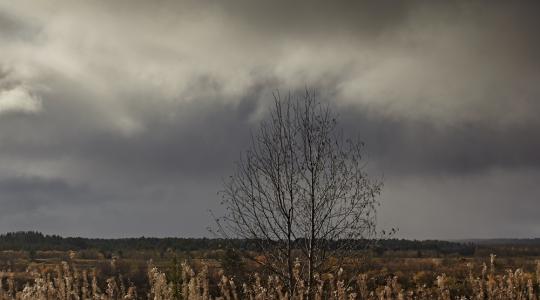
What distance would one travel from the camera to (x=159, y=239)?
163 m

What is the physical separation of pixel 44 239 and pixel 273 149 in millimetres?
151284

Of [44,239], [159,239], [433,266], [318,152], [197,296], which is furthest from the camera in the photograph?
[159,239]

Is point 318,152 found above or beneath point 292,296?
above

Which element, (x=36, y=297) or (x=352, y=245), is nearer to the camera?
(x=36, y=297)

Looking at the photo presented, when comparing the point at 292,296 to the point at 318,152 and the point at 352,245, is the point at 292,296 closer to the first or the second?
the point at 352,245

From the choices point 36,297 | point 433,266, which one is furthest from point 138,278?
point 36,297

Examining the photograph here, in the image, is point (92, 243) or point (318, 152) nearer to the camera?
point (318, 152)

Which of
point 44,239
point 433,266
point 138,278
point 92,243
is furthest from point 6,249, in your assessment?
point 433,266

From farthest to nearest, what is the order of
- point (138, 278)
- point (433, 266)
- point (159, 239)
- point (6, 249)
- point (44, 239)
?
point (159, 239) → point (44, 239) → point (6, 249) → point (433, 266) → point (138, 278)

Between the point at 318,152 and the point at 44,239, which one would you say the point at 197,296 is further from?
the point at 44,239

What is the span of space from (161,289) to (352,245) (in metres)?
3.92

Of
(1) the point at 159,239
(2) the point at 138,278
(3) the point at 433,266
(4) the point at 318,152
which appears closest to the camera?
(4) the point at 318,152

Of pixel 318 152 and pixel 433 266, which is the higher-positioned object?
pixel 318 152

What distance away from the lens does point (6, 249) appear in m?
130
